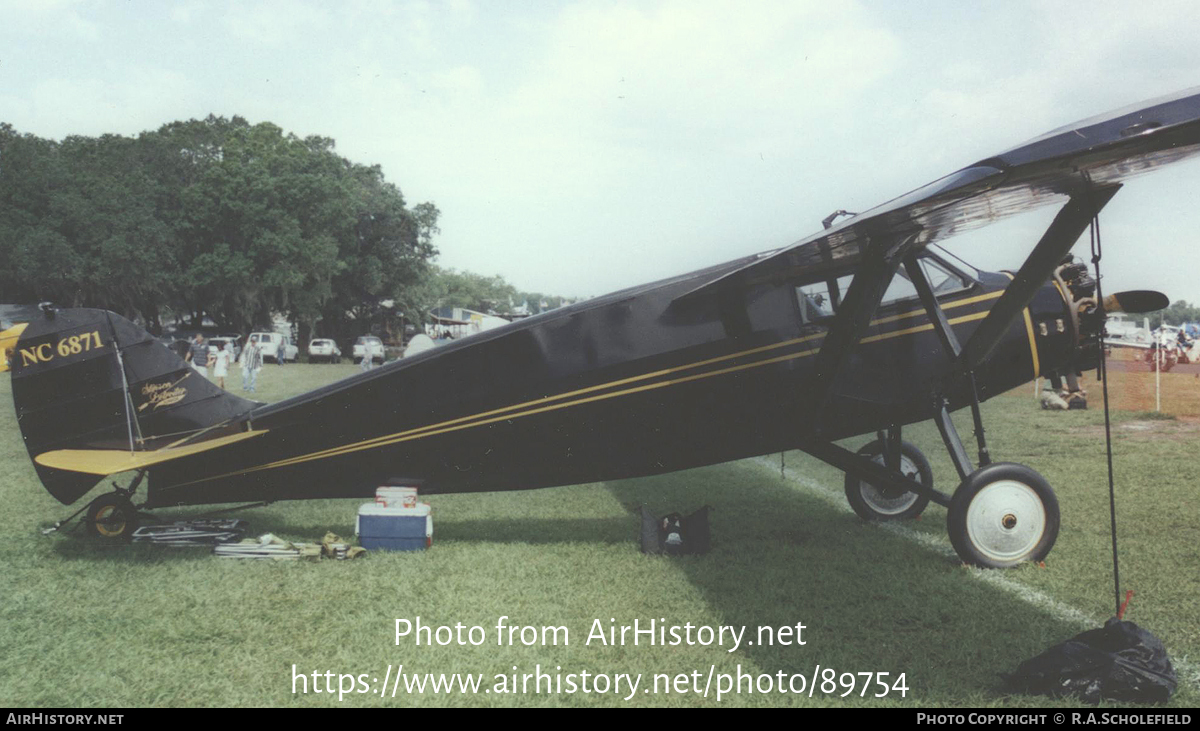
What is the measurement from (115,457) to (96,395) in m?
0.75

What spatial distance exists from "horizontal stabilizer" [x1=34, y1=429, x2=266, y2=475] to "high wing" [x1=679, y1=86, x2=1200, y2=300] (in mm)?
4833

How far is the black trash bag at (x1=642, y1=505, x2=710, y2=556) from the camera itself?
7.14 metres

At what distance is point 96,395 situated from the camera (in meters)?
7.39

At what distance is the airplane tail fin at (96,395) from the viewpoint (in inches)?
278

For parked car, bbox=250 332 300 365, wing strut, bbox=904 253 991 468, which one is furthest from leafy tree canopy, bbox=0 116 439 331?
wing strut, bbox=904 253 991 468

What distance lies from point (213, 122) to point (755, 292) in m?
62.7

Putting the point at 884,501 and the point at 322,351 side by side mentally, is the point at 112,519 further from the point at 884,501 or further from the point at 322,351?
the point at 322,351

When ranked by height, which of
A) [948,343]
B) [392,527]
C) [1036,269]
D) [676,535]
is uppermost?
[1036,269]

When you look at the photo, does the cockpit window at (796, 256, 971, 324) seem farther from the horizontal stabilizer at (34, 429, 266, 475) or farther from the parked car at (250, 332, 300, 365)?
the parked car at (250, 332, 300, 365)

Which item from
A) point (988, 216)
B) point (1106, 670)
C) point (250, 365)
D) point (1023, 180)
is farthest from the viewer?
point (250, 365)

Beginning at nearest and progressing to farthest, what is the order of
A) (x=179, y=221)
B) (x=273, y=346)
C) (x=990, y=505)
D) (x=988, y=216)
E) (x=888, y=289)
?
(x=988, y=216), (x=990, y=505), (x=888, y=289), (x=273, y=346), (x=179, y=221)

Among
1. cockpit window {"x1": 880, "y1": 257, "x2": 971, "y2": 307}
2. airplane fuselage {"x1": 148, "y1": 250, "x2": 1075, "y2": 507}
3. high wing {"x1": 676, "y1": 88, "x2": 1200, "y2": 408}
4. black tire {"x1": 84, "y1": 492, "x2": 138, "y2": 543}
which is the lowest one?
black tire {"x1": 84, "y1": 492, "x2": 138, "y2": 543}

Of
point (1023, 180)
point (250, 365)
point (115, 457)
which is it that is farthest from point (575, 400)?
point (250, 365)

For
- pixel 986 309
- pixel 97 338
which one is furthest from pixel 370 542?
pixel 986 309
